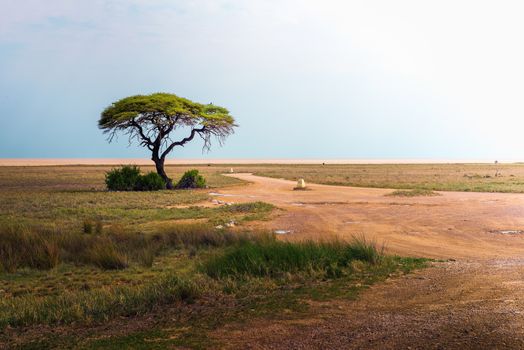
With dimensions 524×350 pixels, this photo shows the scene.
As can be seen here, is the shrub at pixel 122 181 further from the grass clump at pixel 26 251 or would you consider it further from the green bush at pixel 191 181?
the grass clump at pixel 26 251

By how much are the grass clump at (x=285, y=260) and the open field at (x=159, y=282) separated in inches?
0.9

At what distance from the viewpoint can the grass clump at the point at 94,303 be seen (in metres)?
6.95

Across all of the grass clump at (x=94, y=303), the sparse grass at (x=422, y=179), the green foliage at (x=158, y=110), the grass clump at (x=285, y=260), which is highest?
the green foliage at (x=158, y=110)

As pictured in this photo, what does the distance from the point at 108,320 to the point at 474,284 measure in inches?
229

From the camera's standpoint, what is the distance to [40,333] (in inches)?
254

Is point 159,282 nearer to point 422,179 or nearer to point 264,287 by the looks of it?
point 264,287

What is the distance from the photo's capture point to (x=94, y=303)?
7445 millimetres

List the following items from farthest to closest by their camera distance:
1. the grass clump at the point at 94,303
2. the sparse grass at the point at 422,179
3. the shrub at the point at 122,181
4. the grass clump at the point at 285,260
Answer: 1. the sparse grass at the point at 422,179
2. the shrub at the point at 122,181
3. the grass clump at the point at 285,260
4. the grass clump at the point at 94,303

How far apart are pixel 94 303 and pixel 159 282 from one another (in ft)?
4.96

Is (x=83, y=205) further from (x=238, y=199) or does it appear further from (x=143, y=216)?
(x=238, y=199)

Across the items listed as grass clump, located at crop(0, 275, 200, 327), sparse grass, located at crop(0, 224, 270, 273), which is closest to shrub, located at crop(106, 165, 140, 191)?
sparse grass, located at crop(0, 224, 270, 273)

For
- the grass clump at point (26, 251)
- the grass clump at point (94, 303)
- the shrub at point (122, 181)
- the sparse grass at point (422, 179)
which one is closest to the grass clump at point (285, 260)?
the grass clump at point (94, 303)

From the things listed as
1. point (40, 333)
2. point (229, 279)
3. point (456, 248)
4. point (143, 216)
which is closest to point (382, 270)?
point (229, 279)

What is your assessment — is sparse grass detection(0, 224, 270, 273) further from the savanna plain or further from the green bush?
the green bush
